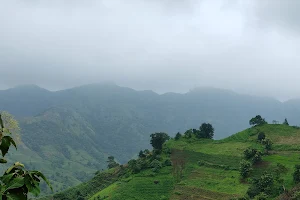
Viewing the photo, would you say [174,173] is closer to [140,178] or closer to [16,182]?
[140,178]

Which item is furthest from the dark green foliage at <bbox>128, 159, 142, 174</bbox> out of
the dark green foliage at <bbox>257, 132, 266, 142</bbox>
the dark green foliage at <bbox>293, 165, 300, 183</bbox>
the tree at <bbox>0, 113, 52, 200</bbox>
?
the tree at <bbox>0, 113, 52, 200</bbox>

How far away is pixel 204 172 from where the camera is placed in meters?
85.4

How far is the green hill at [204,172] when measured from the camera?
74562 millimetres

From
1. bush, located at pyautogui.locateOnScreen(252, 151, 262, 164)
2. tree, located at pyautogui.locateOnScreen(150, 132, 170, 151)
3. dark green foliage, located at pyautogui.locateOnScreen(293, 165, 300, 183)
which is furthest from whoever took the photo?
tree, located at pyautogui.locateOnScreen(150, 132, 170, 151)

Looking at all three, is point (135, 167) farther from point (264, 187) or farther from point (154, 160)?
point (264, 187)

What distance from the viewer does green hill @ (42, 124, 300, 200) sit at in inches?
2936

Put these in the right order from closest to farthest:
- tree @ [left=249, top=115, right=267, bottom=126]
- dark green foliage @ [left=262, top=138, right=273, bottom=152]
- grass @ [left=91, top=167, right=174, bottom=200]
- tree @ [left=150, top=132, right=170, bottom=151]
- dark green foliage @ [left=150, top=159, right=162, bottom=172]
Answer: grass @ [left=91, top=167, right=174, bottom=200] → dark green foliage @ [left=150, top=159, right=162, bottom=172] → dark green foliage @ [left=262, top=138, right=273, bottom=152] → tree @ [left=150, top=132, right=170, bottom=151] → tree @ [left=249, top=115, right=267, bottom=126]

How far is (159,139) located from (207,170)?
66.6 ft

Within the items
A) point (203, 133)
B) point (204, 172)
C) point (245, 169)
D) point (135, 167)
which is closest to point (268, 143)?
point (245, 169)

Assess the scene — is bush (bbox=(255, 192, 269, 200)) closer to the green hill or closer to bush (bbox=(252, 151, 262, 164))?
the green hill

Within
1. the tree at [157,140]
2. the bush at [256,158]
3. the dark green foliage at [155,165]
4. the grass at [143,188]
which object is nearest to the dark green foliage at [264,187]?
the bush at [256,158]

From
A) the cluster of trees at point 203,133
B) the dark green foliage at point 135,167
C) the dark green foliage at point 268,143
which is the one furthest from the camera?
the cluster of trees at point 203,133

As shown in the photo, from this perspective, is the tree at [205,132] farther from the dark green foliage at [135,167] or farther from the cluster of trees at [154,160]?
the dark green foliage at [135,167]

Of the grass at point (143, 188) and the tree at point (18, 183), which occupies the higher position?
the tree at point (18, 183)
